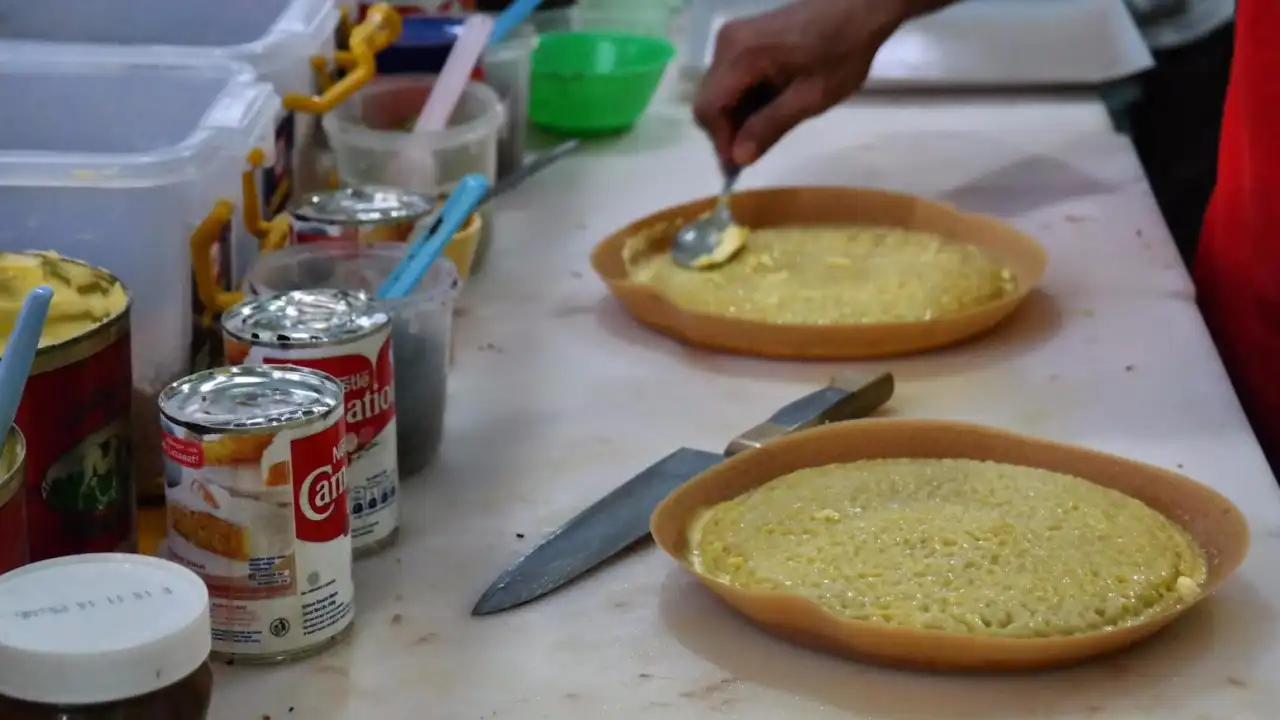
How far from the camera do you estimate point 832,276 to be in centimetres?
125

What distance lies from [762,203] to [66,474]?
0.81m

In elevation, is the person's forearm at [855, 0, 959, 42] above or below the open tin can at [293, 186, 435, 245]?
above

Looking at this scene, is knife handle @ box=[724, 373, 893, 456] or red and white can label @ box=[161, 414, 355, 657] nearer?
red and white can label @ box=[161, 414, 355, 657]

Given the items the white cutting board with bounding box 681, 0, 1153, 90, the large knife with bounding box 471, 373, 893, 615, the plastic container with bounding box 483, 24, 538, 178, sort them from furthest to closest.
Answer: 1. the white cutting board with bounding box 681, 0, 1153, 90
2. the plastic container with bounding box 483, 24, 538, 178
3. the large knife with bounding box 471, 373, 893, 615

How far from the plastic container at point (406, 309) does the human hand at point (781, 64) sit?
451 millimetres

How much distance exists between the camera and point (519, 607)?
82 cm

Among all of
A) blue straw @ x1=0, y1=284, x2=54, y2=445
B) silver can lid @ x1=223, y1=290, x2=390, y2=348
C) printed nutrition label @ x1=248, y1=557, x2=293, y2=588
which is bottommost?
printed nutrition label @ x1=248, y1=557, x2=293, y2=588

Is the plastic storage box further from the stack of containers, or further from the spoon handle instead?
the spoon handle

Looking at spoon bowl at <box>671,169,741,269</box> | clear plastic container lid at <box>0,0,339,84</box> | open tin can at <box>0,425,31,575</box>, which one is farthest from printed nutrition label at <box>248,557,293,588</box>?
spoon bowl at <box>671,169,741,269</box>

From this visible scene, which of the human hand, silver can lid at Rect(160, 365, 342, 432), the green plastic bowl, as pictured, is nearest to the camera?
silver can lid at Rect(160, 365, 342, 432)

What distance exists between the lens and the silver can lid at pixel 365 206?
1.02 metres

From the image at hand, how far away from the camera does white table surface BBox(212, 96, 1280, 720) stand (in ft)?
2.43

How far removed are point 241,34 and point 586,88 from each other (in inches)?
20.2

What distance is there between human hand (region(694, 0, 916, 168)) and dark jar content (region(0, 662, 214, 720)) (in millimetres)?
870
